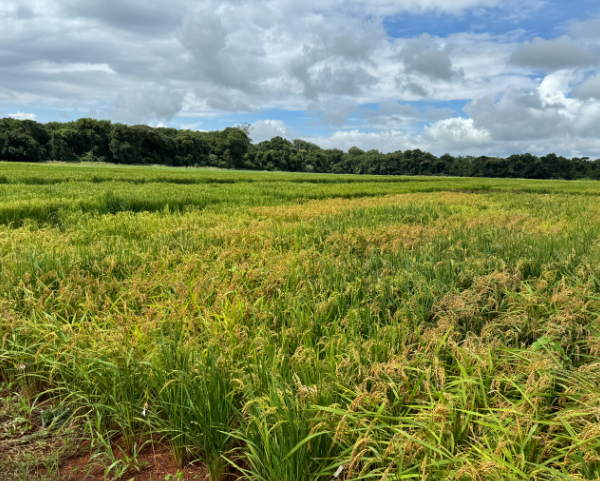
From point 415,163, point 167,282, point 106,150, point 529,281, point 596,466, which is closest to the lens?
point 596,466

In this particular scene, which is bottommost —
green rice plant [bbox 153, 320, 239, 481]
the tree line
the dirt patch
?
the dirt patch

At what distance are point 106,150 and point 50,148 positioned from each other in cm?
1126

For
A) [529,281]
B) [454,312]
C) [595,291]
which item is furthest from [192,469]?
[595,291]

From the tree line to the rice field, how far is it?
280 ft

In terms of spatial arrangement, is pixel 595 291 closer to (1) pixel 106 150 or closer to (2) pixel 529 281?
(2) pixel 529 281

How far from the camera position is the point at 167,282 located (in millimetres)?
3881

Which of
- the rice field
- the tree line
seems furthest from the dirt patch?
the tree line

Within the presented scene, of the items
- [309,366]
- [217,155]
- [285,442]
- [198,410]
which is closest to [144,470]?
[198,410]

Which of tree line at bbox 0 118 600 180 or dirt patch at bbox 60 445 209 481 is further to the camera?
tree line at bbox 0 118 600 180

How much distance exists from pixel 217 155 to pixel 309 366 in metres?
107

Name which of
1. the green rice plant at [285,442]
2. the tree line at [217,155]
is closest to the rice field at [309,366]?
the green rice plant at [285,442]

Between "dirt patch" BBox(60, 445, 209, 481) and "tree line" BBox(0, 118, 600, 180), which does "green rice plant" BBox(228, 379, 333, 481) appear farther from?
"tree line" BBox(0, 118, 600, 180)

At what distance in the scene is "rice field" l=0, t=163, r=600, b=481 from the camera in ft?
5.90

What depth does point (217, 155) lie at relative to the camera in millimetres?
103438
